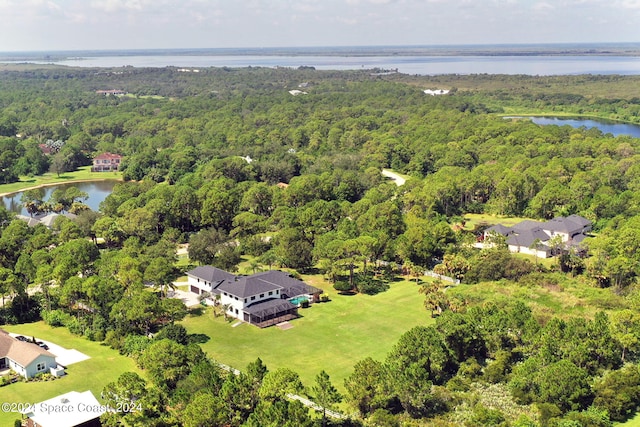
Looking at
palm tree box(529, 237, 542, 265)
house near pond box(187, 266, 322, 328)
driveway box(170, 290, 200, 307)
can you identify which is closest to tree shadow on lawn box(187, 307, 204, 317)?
driveway box(170, 290, 200, 307)

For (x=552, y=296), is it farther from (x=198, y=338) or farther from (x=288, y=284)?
(x=198, y=338)

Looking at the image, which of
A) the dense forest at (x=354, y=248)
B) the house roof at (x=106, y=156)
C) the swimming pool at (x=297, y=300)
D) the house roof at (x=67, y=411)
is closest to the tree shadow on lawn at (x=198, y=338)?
the dense forest at (x=354, y=248)

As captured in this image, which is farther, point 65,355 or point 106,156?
point 106,156

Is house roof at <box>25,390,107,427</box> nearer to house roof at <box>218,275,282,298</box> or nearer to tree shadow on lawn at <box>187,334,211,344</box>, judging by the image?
tree shadow on lawn at <box>187,334,211,344</box>

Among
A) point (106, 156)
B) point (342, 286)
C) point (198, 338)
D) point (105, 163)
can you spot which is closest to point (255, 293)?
point (198, 338)

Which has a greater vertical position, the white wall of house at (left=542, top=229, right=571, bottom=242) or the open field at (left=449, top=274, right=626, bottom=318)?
the white wall of house at (left=542, top=229, right=571, bottom=242)

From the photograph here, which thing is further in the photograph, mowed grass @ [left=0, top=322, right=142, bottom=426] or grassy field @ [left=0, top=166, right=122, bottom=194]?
grassy field @ [left=0, top=166, right=122, bottom=194]

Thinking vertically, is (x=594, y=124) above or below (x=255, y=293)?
above
